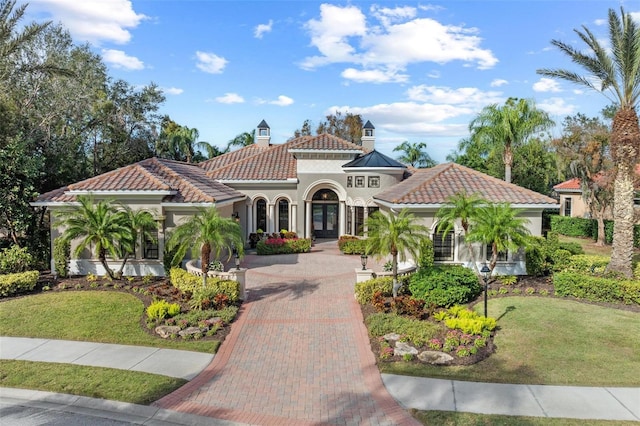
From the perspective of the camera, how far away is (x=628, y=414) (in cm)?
832

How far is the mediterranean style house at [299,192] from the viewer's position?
1872 cm

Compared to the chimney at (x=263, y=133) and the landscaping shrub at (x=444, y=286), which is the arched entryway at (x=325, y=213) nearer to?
the chimney at (x=263, y=133)

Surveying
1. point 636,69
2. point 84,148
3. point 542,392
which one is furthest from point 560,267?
point 84,148

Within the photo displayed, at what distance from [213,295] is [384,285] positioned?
6524mm

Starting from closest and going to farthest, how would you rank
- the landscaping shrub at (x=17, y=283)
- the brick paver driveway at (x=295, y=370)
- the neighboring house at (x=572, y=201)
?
the brick paver driveway at (x=295, y=370), the landscaping shrub at (x=17, y=283), the neighboring house at (x=572, y=201)

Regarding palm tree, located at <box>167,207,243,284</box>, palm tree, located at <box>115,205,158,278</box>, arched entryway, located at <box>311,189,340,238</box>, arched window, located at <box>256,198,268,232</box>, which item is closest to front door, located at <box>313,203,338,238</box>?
arched entryway, located at <box>311,189,340,238</box>

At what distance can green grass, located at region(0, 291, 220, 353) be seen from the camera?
12330 mm

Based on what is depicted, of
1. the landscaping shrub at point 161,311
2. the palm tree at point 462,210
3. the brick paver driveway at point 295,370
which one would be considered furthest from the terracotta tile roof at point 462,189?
the landscaping shrub at point 161,311

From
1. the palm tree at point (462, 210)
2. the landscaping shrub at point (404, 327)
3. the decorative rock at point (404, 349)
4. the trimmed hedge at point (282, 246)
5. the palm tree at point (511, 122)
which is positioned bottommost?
the decorative rock at point (404, 349)

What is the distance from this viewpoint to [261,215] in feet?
96.7

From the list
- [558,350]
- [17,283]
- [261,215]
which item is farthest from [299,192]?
[558,350]

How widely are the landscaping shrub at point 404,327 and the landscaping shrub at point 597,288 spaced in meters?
6.88

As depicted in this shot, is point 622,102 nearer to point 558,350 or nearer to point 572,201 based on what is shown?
point 558,350

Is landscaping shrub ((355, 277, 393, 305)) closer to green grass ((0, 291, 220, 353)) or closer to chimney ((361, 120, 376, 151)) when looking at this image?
green grass ((0, 291, 220, 353))
